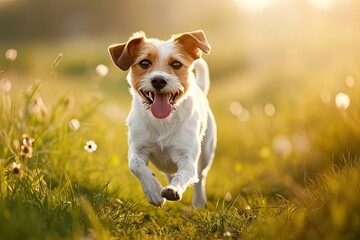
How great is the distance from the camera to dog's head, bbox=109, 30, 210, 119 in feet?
16.1

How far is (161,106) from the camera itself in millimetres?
5078

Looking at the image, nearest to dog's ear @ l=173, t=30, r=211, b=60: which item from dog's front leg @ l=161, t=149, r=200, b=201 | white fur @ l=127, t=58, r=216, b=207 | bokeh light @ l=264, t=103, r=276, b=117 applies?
white fur @ l=127, t=58, r=216, b=207

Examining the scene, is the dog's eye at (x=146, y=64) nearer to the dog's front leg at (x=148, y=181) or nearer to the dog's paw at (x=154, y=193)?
the dog's front leg at (x=148, y=181)

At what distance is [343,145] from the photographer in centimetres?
595

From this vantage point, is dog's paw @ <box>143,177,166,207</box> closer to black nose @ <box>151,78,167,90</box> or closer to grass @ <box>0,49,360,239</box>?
grass @ <box>0,49,360,239</box>

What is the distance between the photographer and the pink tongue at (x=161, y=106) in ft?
16.6

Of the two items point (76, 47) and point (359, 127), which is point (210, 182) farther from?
point (76, 47)

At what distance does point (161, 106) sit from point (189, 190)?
2422 mm

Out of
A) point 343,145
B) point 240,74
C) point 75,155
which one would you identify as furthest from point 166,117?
point 240,74

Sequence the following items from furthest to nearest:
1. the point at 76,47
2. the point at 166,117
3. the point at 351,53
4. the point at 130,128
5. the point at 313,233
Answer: the point at 76,47
the point at 351,53
the point at 130,128
the point at 166,117
the point at 313,233

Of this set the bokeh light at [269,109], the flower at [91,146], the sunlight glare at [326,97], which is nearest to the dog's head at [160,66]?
the flower at [91,146]

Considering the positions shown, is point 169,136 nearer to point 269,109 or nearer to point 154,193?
point 154,193

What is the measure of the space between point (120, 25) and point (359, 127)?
56.6 feet

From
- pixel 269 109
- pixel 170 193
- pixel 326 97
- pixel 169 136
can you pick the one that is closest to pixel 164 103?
pixel 169 136
